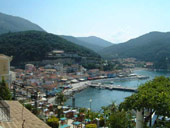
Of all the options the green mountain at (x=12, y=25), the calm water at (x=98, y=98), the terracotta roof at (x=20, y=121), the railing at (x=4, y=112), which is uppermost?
the green mountain at (x=12, y=25)

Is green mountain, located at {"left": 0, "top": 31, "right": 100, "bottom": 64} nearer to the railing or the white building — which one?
the white building

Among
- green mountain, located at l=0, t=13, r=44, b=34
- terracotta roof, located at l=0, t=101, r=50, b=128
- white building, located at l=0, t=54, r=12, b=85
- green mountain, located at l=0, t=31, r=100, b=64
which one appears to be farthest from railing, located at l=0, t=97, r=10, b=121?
green mountain, located at l=0, t=13, r=44, b=34

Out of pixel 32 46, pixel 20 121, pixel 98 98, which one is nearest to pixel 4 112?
pixel 20 121

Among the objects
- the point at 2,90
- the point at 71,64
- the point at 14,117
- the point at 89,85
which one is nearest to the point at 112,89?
the point at 89,85

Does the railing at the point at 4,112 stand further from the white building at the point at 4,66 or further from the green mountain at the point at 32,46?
the green mountain at the point at 32,46

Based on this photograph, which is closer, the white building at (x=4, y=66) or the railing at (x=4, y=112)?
the railing at (x=4, y=112)

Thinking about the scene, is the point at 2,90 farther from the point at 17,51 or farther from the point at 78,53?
the point at 78,53

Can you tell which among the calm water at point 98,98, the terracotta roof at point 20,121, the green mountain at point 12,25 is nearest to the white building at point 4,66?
the terracotta roof at point 20,121

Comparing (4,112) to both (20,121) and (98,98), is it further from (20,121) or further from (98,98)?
→ (98,98)

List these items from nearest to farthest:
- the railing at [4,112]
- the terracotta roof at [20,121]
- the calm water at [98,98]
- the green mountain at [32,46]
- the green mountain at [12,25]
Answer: the terracotta roof at [20,121], the railing at [4,112], the calm water at [98,98], the green mountain at [32,46], the green mountain at [12,25]

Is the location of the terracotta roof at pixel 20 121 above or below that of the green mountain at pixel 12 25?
below
